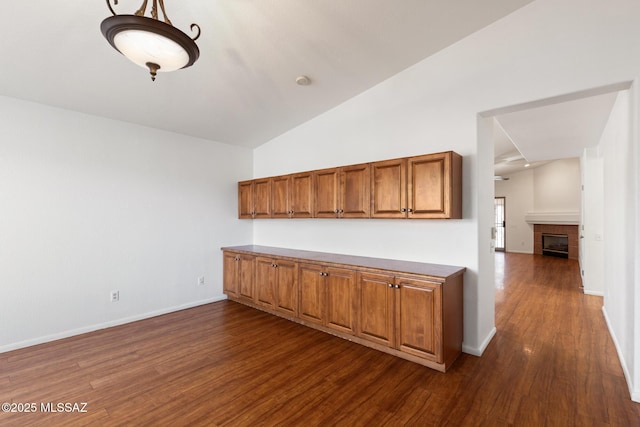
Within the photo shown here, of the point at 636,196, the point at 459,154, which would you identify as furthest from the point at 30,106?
the point at 636,196

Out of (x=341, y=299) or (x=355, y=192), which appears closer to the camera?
(x=341, y=299)

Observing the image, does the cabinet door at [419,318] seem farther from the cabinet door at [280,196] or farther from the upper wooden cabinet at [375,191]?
the cabinet door at [280,196]

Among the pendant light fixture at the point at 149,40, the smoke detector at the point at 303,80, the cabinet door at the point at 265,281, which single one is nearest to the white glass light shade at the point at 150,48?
the pendant light fixture at the point at 149,40

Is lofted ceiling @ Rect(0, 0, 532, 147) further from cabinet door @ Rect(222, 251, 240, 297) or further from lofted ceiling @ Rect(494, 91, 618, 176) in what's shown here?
cabinet door @ Rect(222, 251, 240, 297)

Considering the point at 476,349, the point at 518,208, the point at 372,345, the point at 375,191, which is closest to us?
the point at 476,349

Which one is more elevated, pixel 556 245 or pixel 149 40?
pixel 149 40

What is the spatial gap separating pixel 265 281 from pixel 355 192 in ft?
5.84

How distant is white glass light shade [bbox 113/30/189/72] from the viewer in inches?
57.7

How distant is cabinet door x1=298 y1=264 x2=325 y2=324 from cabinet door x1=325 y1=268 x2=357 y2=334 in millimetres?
90

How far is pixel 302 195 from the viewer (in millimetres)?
3908

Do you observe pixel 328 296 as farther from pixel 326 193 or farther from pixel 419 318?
pixel 326 193

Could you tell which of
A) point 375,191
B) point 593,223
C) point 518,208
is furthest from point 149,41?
point 518,208

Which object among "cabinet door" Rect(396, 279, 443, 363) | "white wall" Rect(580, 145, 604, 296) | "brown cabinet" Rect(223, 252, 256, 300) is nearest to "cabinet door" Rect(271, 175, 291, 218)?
"brown cabinet" Rect(223, 252, 256, 300)

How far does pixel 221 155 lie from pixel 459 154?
356 cm
